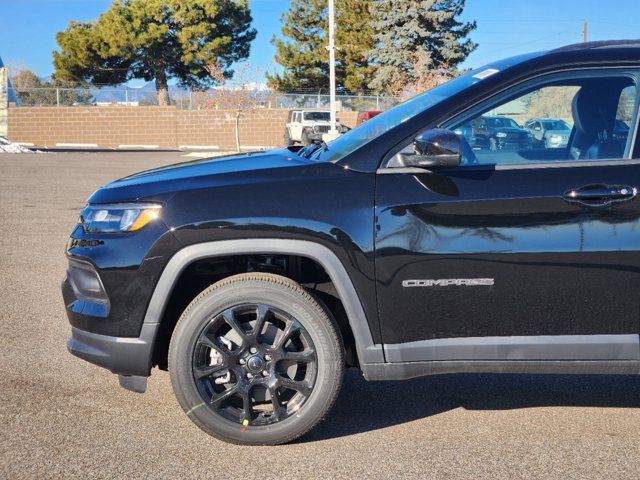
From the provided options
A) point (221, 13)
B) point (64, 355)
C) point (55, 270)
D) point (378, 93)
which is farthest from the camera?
point (221, 13)

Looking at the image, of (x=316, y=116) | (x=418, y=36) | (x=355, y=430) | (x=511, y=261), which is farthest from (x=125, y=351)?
(x=418, y=36)

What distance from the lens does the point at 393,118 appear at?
4023 millimetres

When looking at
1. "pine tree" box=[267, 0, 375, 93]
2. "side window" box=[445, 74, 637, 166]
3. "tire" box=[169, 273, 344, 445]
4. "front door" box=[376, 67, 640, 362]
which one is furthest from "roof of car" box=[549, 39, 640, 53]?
"pine tree" box=[267, 0, 375, 93]

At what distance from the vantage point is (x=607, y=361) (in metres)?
3.49

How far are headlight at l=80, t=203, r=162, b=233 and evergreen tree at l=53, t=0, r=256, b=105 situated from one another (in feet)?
162

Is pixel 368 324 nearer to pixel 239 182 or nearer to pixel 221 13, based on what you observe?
pixel 239 182

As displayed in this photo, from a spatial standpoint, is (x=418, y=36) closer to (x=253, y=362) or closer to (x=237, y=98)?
(x=237, y=98)

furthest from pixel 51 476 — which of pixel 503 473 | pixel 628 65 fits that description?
pixel 628 65

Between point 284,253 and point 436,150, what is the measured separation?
819mm

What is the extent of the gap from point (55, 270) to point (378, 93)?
4430 centimetres

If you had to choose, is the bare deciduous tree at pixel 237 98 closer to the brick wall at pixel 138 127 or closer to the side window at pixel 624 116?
the brick wall at pixel 138 127

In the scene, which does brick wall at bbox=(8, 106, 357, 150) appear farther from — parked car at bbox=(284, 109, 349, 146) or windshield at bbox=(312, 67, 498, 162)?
windshield at bbox=(312, 67, 498, 162)

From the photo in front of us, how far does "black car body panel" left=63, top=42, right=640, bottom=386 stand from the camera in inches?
134

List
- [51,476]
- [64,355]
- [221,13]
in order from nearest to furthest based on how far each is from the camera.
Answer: [51,476]
[64,355]
[221,13]
